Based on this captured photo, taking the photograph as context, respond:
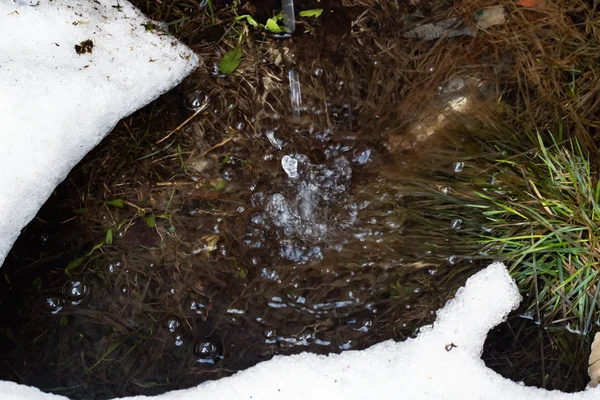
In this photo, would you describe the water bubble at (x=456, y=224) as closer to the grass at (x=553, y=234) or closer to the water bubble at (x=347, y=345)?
the grass at (x=553, y=234)

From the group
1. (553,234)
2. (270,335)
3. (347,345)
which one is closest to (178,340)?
(270,335)

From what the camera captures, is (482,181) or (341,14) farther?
(341,14)

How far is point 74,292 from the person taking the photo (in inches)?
80.8

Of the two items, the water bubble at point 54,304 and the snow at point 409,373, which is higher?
the snow at point 409,373

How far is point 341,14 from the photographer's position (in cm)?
225

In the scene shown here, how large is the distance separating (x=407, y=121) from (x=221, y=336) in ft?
3.63

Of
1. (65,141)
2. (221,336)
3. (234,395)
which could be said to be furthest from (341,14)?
(234,395)

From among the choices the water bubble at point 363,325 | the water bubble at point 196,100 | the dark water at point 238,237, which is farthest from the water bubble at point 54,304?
the water bubble at point 363,325

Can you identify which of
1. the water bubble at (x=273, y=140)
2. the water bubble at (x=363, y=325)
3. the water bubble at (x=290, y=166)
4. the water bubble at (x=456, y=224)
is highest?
the water bubble at (x=273, y=140)

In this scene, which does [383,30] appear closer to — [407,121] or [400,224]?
[407,121]

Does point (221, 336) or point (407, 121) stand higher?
point (407, 121)

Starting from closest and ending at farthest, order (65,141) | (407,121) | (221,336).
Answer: (65,141), (221,336), (407,121)

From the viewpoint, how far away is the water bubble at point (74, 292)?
6.73 ft

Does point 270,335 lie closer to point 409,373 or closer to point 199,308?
point 199,308
